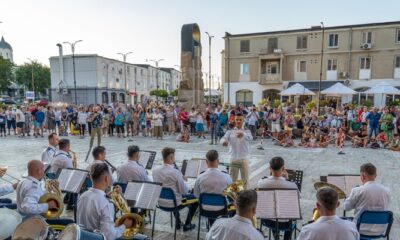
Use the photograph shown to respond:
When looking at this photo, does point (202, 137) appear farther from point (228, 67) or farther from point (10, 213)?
point (228, 67)

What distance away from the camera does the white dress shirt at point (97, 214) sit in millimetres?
3320

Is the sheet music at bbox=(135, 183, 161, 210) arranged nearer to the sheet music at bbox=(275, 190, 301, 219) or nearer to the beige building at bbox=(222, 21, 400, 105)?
the sheet music at bbox=(275, 190, 301, 219)

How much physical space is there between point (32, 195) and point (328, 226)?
344 cm

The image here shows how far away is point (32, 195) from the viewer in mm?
3971

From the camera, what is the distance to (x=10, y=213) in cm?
345

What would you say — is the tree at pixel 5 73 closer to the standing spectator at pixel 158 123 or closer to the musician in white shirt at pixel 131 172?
the standing spectator at pixel 158 123

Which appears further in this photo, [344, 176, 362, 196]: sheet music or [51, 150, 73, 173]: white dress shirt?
[51, 150, 73, 173]: white dress shirt

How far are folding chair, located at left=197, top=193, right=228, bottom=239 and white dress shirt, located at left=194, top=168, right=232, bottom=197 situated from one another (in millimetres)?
274

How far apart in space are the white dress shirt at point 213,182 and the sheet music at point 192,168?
86 cm

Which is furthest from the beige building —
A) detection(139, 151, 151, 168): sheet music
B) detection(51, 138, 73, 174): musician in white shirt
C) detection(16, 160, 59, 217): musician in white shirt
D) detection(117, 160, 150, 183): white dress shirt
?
detection(16, 160, 59, 217): musician in white shirt

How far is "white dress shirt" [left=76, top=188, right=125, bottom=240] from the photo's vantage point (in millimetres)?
3320

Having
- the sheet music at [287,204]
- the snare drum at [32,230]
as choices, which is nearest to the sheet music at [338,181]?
the sheet music at [287,204]

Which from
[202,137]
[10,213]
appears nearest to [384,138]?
[202,137]

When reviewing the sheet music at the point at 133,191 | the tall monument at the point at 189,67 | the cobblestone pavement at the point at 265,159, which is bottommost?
the cobblestone pavement at the point at 265,159
